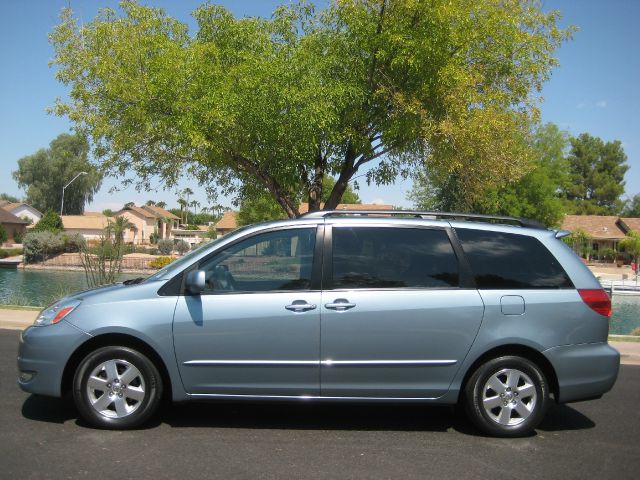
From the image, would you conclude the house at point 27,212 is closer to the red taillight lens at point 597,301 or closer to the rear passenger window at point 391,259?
the rear passenger window at point 391,259

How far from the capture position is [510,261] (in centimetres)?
552

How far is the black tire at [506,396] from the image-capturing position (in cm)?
529

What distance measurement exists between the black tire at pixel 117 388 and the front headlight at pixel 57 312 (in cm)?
42

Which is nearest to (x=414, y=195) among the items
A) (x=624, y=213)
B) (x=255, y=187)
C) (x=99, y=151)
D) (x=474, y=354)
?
(x=255, y=187)

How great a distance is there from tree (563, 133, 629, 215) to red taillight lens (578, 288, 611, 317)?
76.5 meters

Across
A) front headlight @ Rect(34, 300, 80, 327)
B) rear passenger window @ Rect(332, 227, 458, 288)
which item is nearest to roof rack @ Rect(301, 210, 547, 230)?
rear passenger window @ Rect(332, 227, 458, 288)

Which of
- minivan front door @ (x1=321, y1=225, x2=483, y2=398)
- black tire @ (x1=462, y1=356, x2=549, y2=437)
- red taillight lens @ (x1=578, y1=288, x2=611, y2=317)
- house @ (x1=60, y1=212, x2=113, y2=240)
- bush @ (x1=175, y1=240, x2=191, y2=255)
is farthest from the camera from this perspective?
house @ (x1=60, y1=212, x2=113, y2=240)

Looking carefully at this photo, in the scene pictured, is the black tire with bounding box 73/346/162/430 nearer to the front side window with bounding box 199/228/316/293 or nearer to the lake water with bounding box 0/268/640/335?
the front side window with bounding box 199/228/316/293

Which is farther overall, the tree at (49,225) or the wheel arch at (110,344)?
the tree at (49,225)

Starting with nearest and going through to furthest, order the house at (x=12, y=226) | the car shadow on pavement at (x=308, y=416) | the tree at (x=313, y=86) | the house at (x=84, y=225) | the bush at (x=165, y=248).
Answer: the car shadow on pavement at (x=308, y=416), the tree at (x=313, y=86), the bush at (x=165, y=248), the house at (x=12, y=226), the house at (x=84, y=225)

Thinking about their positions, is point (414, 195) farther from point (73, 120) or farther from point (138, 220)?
point (138, 220)

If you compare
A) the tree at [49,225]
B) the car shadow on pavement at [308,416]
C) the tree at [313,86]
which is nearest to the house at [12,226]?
the tree at [49,225]

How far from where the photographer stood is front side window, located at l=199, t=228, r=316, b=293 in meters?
5.30

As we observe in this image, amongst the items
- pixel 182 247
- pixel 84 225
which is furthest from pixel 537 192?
pixel 84 225
